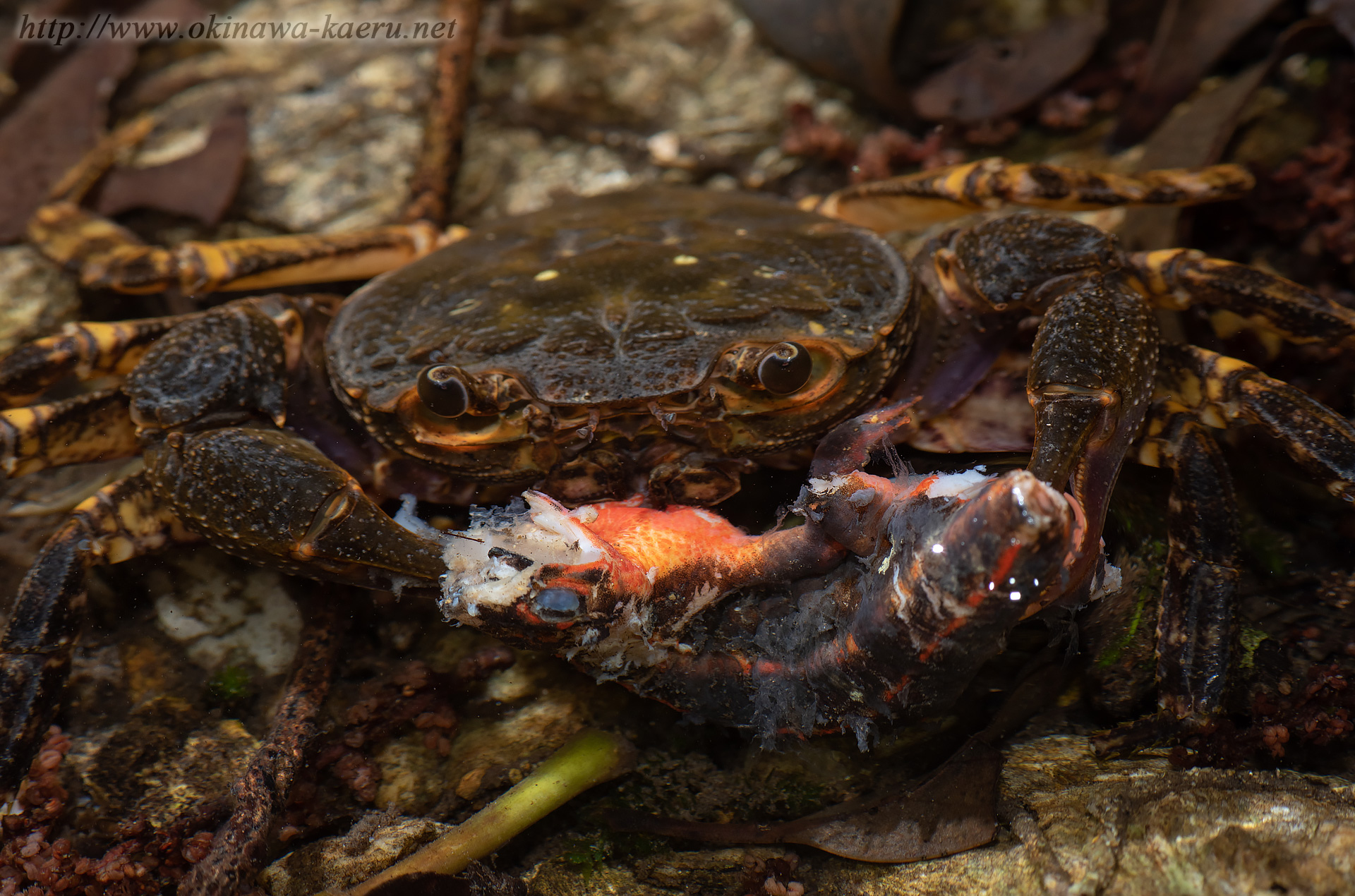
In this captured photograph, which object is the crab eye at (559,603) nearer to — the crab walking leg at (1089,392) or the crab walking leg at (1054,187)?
the crab walking leg at (1089,392)

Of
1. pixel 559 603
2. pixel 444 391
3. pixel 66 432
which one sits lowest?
pixel 66 432

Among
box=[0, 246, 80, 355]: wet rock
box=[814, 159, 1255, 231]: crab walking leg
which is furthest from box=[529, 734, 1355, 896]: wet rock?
box=[0, 246, 80, 355]: wet rock

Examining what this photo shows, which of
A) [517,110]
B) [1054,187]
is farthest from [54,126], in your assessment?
[1054,187]

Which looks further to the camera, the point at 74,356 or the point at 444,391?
the point at 74,356

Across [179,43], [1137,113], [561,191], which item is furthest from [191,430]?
[1137,113]

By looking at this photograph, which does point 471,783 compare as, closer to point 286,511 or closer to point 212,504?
point 286,511

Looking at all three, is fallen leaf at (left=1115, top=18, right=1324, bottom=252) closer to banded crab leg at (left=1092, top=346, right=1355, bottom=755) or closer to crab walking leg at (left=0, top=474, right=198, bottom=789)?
banded crab leg at (left=1092, top=346, right=1355, bottom=755)

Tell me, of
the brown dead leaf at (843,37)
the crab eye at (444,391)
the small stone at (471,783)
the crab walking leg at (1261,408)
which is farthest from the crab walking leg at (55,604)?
the brown dead leaf at (843,37)
